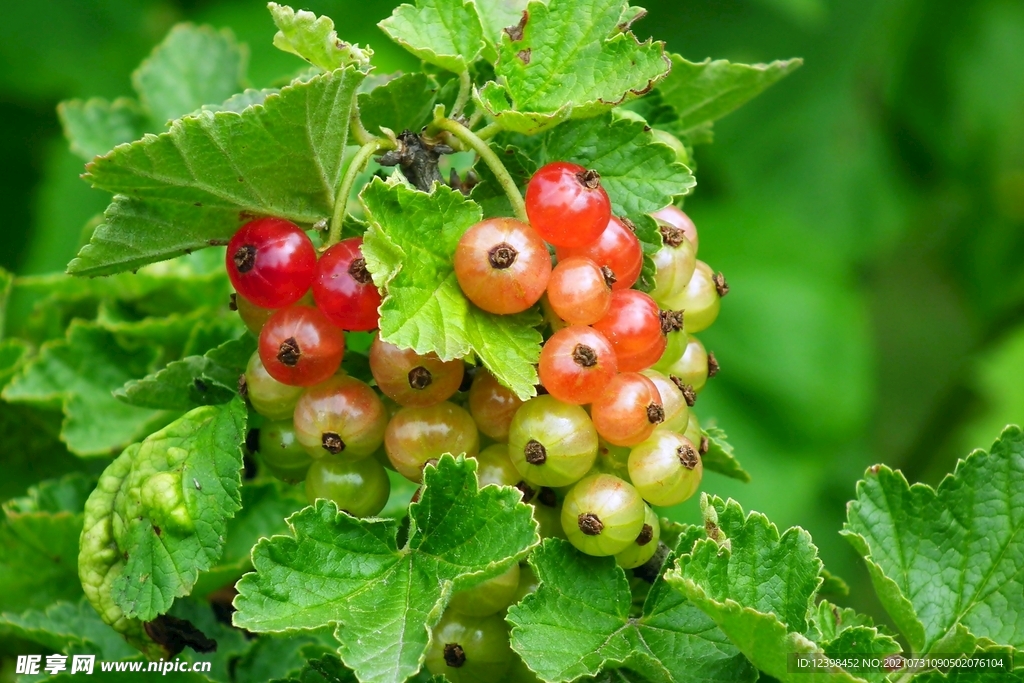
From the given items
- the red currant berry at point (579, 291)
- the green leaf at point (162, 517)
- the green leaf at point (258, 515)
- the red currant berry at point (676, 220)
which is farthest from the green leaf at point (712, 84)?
the green leaf at point (258, 515)

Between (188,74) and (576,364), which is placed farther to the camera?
(188,74)

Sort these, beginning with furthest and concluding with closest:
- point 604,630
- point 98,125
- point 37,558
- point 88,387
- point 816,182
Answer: point 816,182 < point 98,125 < point 88,387 < point 37,558 < point 604,630

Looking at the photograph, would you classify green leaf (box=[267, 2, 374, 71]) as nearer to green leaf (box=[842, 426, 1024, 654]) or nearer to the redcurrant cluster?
the redcurrant cluster

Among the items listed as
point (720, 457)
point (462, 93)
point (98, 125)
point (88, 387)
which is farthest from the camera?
point (98, 125)

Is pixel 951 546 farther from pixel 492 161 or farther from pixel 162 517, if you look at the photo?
pixel 162 517

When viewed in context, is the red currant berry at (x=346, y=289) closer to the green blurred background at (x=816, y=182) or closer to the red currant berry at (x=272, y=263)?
the red currant berry at (x=272, y=263)

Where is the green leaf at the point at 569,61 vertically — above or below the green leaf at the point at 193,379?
above

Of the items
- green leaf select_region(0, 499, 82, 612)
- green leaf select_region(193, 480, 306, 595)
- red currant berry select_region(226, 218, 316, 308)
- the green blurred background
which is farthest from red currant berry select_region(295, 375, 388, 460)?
the green blurred background

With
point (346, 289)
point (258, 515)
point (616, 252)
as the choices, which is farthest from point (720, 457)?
point (258, 515)
